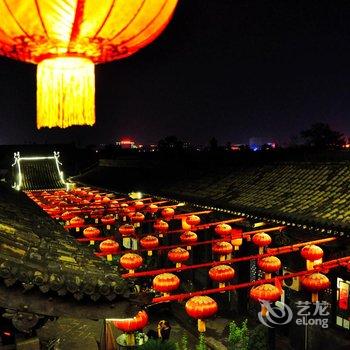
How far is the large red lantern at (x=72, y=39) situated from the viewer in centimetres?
396

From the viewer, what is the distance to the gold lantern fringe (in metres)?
4.48

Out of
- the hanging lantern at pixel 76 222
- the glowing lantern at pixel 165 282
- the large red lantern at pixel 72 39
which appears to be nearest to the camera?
the large red lantern at pixel 72 39

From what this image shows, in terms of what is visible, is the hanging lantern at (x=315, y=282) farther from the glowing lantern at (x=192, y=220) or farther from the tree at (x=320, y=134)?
the tree at (x=320, y=134)

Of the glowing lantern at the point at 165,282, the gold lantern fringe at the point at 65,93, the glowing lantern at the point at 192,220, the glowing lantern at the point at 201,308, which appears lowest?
the glowing lantern at the point at 201,308

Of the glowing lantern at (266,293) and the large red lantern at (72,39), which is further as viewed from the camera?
the glowing lantern at (266,293)

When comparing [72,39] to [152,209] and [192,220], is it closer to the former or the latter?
[192,220]

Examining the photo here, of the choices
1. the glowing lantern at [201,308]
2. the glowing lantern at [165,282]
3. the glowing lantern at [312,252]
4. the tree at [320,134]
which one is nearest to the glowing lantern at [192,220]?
the glowing lantern at [312,252]

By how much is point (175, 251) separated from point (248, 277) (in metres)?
5.80

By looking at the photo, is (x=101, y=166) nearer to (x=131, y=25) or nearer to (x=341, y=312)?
(x=341, y=312)

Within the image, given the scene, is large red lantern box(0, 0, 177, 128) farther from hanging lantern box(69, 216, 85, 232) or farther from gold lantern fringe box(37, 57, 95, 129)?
hanging lantern box(69, 216, 85, 232)

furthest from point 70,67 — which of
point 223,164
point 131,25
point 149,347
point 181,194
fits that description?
point 223,164

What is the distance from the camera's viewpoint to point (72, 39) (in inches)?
171

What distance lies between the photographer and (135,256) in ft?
31.2

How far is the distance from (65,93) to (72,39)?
56 cm
